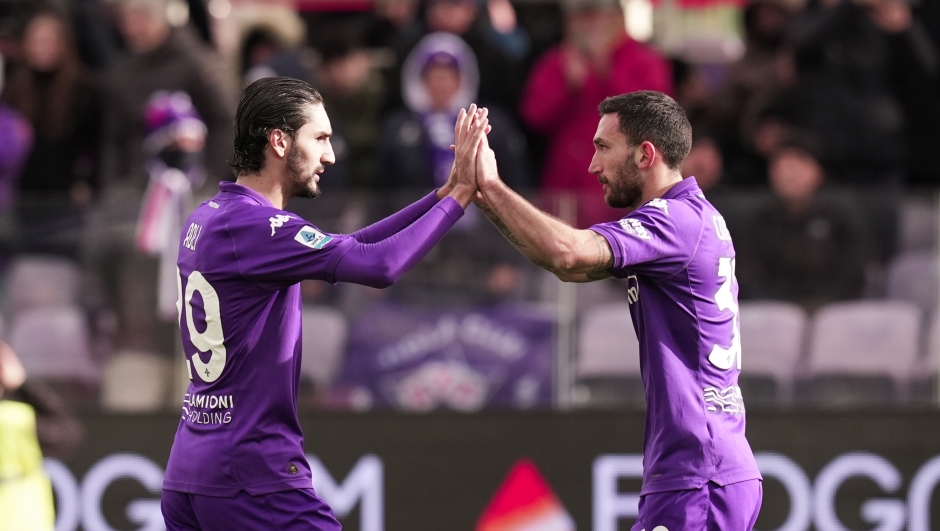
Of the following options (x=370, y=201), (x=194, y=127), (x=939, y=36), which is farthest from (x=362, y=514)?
(x=939, y=36)

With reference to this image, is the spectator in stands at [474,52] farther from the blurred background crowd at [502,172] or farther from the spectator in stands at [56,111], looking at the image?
the spectator in stands at [56,111]

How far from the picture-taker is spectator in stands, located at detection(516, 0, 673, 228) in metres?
9.73

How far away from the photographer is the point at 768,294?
870 cm

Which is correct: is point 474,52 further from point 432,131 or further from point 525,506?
point 525,506

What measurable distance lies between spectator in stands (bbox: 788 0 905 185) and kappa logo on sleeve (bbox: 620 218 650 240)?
4.71 m

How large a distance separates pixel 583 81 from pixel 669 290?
4459mm

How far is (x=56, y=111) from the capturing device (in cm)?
1028

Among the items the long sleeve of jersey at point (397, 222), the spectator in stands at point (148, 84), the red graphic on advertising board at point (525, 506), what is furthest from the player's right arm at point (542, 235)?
the spectator in stands at point (148, 84)

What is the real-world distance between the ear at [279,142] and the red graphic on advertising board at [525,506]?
391 centimetres

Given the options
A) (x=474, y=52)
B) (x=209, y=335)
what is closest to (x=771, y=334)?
(x=474, y=52)

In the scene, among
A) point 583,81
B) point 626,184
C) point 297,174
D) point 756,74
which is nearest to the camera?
point 297,174

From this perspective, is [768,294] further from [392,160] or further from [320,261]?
[320,261]

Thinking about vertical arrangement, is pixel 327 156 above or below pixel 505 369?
above

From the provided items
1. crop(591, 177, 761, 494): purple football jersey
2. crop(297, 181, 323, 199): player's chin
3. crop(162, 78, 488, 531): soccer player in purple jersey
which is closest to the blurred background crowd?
crop(591, 177, 761, 494): purple football jersey
